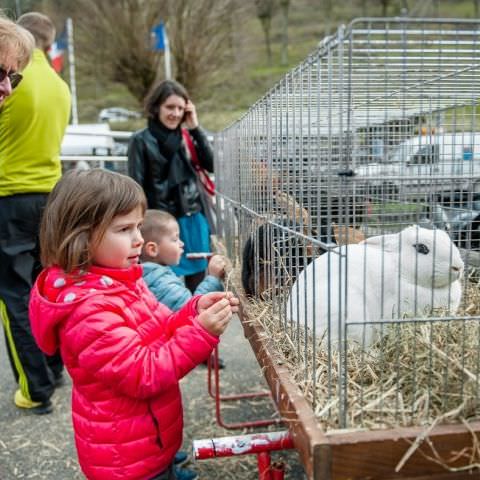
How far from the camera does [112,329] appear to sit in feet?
4.73

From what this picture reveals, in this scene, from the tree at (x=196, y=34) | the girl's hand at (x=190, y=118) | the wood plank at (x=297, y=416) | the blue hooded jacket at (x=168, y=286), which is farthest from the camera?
the tree at (x=196, y=34)

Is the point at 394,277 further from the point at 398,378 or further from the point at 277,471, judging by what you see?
the point at 277,471

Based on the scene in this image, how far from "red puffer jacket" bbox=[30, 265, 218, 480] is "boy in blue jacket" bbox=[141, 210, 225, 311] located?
488 mm

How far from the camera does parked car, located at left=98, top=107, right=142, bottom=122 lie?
52.9ft

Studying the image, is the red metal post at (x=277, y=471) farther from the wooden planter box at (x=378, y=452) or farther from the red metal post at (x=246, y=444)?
the wooden planter box at (x=378, y=452)

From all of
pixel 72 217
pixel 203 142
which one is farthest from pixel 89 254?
pixel 203 142

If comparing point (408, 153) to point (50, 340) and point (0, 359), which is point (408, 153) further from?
point (0, 359)

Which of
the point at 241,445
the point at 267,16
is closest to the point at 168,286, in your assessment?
the point at 241,445

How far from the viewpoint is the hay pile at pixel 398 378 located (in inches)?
40.7

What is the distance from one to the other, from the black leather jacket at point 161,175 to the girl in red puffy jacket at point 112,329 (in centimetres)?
167

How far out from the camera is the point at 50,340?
154cm

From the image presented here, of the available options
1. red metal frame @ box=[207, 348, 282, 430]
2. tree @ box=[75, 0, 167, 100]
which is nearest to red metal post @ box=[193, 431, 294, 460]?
red metal frame @ box=[207, 348, 282, 430]

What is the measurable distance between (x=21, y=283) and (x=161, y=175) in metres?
0.99

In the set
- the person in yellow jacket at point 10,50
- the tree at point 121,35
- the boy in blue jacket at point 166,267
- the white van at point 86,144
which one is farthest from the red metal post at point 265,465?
the tree at point 121,35
